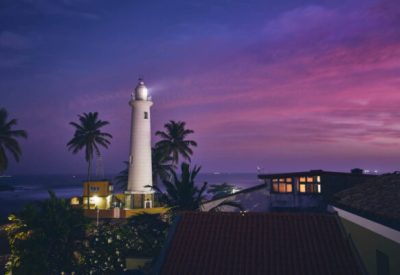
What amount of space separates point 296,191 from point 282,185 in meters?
1.34

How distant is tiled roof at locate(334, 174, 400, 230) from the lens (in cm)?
1266

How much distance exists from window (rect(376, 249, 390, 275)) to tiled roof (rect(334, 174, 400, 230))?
1557mm

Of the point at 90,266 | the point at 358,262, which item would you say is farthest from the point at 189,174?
the point at 358,262

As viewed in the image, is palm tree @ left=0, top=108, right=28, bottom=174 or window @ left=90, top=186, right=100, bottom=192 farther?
window @ left=90, top=186, right=100, bottom=192

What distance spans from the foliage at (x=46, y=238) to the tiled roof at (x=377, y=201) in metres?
15.7

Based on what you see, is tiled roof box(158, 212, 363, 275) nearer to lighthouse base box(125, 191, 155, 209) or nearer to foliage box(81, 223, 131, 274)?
foliage box(81, 223, 131, 274)

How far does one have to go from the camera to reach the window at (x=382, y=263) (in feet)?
44.3

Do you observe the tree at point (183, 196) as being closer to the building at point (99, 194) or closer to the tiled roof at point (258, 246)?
the tiled roof at point (258, 246)

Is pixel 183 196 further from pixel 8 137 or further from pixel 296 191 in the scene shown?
pixel 8 137

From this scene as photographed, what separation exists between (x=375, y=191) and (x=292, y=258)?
6503 millimetres

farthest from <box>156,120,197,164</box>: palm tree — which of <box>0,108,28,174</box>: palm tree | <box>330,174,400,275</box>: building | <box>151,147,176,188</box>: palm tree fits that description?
<box>330,174,400,275</box>: building

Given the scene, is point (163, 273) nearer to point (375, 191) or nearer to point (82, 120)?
point (375, 191)

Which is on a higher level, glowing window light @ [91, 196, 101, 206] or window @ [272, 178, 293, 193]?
window @ [272, 178, 293, 193]

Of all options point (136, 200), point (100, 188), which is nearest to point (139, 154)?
point (136, 200)
